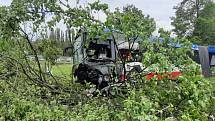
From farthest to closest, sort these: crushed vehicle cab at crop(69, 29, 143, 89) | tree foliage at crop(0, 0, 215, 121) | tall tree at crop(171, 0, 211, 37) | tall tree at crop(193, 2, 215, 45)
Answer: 1. tall tree at crop(171, 0, 211, 37)
2. tall tree at crop(193, 2, 215, 45)
3. crushed vehicle cab at crop(69, 29, 143, 89)
4. tree foliage at crop(0, 0, 215, 121)

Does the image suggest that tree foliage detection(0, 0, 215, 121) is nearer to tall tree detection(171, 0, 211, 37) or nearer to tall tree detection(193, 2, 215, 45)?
tall tree detection(193, 2, 215, 45)

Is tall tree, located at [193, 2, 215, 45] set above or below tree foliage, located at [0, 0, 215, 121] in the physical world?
above

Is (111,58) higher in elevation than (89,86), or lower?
higher

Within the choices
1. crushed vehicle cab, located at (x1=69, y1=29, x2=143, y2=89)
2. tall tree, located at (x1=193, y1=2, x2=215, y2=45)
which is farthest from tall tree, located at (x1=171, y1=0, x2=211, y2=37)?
crushed vehicle cab, located at (x1=69, y1=29, x2=143, y2=89)

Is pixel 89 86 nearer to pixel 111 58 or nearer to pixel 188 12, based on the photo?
pixel 111 58

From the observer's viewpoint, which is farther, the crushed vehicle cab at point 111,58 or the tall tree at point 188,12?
the tall tree at point 188,12

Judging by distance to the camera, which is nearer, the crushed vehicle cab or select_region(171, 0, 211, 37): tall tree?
the crushed vehicle cab

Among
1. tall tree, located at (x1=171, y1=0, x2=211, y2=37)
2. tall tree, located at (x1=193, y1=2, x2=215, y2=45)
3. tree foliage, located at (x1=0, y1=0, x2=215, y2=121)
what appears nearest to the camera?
tree foliage, located at (x1=0, y1=0, x2=215, y2=121)

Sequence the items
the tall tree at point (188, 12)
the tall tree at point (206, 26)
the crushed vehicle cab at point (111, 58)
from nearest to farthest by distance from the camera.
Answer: the crushed vehicle cab at point (111, 58) → the tall tree at point (206, 26) → the tall tree at point (188, 12)

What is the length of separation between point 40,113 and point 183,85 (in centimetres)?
132

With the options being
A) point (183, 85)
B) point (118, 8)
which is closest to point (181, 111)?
point (183, 85)

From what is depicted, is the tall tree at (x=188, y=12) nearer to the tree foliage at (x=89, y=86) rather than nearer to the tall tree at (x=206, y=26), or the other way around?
the tall tree at (x=206, y=26)

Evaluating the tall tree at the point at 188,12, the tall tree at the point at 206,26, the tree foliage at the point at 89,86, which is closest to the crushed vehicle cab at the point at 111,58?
the tree foliage at the point at 89,86

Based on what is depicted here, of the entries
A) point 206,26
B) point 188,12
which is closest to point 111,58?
point 206,26
